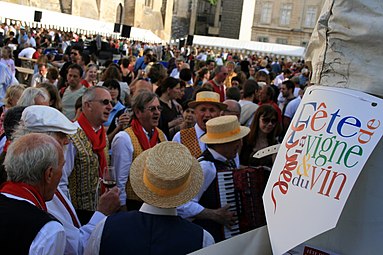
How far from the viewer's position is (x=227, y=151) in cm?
392

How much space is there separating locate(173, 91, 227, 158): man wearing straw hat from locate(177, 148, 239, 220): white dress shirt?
4.00 ft

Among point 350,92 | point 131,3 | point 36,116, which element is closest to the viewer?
point 350,92

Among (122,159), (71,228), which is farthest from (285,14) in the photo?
(71,228)

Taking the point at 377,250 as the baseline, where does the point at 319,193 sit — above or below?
above

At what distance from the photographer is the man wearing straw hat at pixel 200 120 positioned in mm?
5188

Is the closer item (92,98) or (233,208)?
(233,208)

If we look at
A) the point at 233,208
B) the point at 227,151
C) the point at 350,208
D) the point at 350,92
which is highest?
the point at 350,92

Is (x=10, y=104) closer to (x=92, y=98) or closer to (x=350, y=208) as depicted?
(x=92, y=98)

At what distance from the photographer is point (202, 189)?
12.1 ft

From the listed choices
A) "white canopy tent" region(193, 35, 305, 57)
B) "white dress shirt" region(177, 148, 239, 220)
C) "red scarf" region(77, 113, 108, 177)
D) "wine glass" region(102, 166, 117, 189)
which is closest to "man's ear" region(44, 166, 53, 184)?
"wine glass" region(102, 166, 117, 189)

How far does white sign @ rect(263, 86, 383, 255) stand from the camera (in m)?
1.83

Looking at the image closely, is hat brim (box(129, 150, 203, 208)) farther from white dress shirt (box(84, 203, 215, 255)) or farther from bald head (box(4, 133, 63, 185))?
bald head (box(4, 133, 63, 185))

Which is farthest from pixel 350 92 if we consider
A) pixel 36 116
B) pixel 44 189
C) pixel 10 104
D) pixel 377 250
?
pixel 10 104

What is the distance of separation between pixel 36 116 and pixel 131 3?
4613 cm
